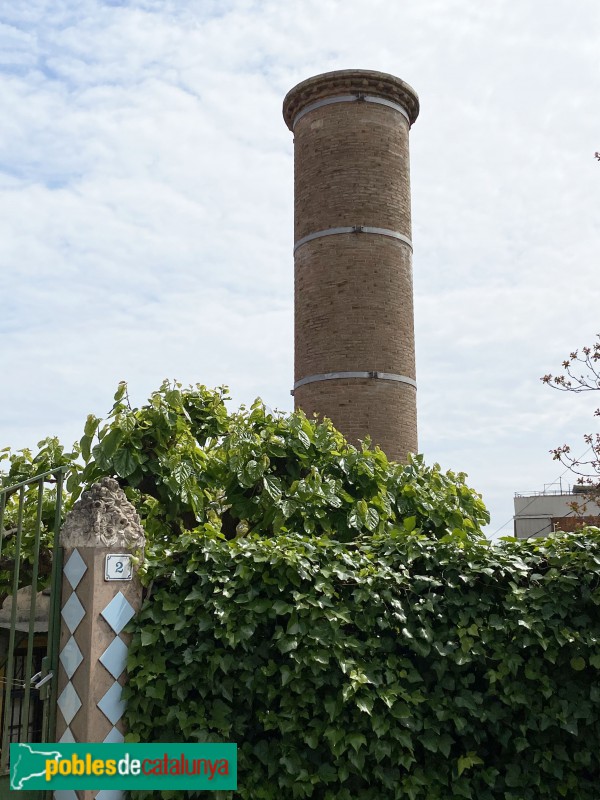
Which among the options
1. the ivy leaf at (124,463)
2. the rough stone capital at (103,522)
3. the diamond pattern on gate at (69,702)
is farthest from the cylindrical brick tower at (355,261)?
the diamond pattern on gate at (69,702)

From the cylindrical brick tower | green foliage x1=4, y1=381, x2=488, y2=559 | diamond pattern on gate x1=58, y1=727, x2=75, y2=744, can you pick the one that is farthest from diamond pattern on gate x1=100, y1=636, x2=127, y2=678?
the cylindrical brick tower

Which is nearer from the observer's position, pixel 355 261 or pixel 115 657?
pixel 115 657

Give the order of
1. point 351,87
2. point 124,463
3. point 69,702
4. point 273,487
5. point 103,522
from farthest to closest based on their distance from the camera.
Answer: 1. point 351,87
2. point 273,487
3. point 124,463
4. point 103,522
5. point 69,702

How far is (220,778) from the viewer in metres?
5.02

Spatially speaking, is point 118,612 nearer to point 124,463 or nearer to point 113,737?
point 113,737

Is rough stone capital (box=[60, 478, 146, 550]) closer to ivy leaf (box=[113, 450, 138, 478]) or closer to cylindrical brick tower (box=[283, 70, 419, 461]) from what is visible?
ivy leaf (box=[113, 450, 138, 478])

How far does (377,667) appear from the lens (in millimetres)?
5191

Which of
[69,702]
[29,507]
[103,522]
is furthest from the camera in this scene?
[29,507]

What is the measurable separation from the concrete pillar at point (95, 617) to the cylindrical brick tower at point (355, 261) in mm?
10703

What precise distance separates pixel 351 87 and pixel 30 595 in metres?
12.3

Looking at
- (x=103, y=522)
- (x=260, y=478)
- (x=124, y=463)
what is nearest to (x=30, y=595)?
(x=124, y=463)

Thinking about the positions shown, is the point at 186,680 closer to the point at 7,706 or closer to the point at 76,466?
the point at 7,706

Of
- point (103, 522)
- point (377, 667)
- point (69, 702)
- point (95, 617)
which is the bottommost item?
point (69, 702)

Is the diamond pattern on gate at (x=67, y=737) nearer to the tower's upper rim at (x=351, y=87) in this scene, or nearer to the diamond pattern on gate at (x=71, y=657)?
the diamond pattern on gate at (x=71, y=657)
